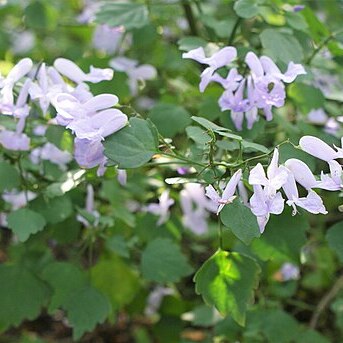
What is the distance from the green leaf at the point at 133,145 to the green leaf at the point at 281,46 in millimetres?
489

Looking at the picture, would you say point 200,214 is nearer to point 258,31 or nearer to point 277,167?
point 258,31

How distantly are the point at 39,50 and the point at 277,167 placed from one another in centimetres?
203

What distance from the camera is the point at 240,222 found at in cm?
122

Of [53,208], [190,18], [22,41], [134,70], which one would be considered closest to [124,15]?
[134,70]

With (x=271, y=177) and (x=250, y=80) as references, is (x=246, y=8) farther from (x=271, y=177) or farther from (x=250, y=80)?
(x=271, y=177)

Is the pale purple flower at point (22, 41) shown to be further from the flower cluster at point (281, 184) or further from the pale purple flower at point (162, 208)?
the flower cluster at point (281, 184)

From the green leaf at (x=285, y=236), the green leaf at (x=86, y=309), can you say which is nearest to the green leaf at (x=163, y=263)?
the green leaf at (x=86, y=309)

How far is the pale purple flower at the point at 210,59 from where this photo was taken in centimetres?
145

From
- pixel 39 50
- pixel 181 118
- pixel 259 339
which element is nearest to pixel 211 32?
pixel 181 118

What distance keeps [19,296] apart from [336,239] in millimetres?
874

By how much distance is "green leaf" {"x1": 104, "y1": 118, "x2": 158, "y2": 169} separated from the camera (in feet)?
4.08

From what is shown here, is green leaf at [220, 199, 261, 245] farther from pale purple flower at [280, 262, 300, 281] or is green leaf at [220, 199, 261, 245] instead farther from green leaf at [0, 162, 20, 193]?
pale purple flower at [280, 262, 300, 281]

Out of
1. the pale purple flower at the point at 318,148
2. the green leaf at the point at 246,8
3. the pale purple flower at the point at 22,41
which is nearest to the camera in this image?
the pale purple flower at the point at 318,148

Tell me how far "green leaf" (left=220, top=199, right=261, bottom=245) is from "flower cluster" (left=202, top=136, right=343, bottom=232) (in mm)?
16
